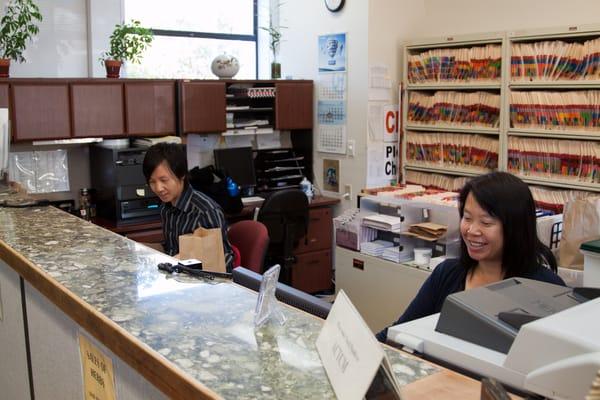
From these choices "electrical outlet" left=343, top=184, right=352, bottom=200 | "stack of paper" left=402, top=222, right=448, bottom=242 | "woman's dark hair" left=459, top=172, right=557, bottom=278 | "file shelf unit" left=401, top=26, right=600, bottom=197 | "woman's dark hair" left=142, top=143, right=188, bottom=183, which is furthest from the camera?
"electrical outlet" left=343, top=184, right=352, bottom=200

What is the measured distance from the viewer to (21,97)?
13.9 ft

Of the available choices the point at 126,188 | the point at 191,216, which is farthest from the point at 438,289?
the point at 126,188

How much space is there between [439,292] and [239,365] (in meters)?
1.17

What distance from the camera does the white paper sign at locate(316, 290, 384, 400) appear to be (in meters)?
0.89

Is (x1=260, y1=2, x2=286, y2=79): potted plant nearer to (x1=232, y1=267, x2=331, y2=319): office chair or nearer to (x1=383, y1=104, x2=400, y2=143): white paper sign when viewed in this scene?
(x1=383, y1=104, x2=400, y2=143): white paper sign

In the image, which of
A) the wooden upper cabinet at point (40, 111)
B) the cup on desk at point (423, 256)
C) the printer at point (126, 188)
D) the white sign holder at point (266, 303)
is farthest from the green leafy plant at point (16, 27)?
the white sign holder at point (266, 303)

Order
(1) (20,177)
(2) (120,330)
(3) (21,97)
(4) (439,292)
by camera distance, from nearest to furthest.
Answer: (2) (120,330), (4) (439,292), (3) (21,97), (1) (20,177)

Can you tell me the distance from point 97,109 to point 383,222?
81.6 inches

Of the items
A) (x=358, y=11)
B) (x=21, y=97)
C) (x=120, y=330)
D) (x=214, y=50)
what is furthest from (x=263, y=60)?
(x=120, y=330)

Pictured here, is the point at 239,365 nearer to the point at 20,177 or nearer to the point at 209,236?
the point at 209,236

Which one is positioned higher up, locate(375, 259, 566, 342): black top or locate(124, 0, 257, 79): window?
locate(124, 0, 257, 79): window

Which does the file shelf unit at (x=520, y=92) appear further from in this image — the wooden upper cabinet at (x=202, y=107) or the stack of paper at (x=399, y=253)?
the wooden upper cabinet at (x=202, y=107)

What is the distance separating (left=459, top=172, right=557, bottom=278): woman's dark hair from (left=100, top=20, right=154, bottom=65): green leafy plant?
323 centimetres

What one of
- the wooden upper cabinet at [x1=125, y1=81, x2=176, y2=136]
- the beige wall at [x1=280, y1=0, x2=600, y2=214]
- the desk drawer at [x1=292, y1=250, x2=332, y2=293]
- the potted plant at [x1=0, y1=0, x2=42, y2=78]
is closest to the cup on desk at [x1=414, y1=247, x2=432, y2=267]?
the beige wall at [x1=280, y1=0, x2=600, y2=214]
